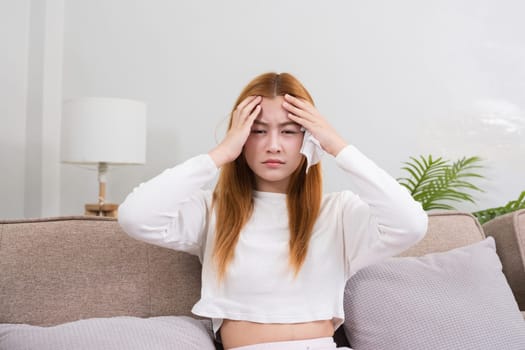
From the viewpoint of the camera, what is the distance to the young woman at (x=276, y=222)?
147cm

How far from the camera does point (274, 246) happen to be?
158cm


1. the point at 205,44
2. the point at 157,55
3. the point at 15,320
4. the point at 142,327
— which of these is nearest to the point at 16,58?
the point at 157,55

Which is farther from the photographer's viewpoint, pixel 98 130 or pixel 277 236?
pixel 98 130

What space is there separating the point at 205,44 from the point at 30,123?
934 mm

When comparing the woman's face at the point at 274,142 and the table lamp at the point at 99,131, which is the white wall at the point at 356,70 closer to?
the table lamp at the point at 99,131

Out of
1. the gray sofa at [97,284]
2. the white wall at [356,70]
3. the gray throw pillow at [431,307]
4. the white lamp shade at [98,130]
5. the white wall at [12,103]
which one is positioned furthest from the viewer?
the white wall at [12,103]

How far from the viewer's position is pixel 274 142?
1.57m

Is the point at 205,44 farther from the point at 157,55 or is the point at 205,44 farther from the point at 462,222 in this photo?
the point at 462,222

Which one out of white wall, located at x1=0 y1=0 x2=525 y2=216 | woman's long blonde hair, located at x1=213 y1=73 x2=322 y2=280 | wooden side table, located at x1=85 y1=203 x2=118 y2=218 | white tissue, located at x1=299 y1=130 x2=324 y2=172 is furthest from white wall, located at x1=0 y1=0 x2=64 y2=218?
white tissue, located at x1=299 y1=130 x2=324 y2=172

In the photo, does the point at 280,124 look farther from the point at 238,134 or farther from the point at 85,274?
the point at 85,274

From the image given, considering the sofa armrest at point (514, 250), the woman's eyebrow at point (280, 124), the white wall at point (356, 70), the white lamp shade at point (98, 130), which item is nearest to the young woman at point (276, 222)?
the woman's eyebrow at point (280, 124)

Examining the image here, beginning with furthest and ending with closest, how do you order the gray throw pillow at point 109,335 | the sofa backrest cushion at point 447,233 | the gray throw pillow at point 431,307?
the sofa backrest cushion at point 447,233
the gray throw pillow at point 431,307
the gray throw pillow at point 109,335

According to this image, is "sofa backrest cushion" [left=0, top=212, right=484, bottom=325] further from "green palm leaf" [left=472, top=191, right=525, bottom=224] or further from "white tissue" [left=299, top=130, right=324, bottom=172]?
"green palm leaf" [left=472, top=191, right=525, bottom=224]

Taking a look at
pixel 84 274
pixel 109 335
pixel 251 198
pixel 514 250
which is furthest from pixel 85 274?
pixel 514 250
